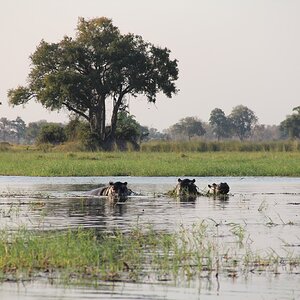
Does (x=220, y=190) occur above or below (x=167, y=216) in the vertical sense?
above

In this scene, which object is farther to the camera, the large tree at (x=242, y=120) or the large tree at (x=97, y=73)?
the large tree at (x=242, y=120)

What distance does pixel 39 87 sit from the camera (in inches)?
2357

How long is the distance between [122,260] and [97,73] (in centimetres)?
4744

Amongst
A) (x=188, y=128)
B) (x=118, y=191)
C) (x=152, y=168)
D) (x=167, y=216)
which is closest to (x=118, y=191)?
(x=118, y=191)

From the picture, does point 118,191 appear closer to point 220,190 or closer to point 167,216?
point 220,190

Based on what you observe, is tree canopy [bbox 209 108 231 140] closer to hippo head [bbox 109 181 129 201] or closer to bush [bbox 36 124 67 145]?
bush [bbox 36 124 67 145]

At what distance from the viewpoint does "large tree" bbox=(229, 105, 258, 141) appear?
450ft

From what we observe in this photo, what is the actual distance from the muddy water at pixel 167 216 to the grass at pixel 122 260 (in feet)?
1.13

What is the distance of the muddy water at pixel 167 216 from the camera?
33.3 feet

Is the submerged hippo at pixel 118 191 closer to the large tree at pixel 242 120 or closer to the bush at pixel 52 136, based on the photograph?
the bush at pixel 52 136

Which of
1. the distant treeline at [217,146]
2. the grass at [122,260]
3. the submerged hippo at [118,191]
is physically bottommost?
the grass at [122,260]

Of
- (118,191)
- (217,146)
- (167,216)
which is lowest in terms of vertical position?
(167,216)

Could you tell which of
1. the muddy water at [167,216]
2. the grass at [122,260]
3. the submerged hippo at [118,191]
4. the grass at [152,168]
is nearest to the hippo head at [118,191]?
the submerged hippo at [118,191]

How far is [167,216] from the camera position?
59.0 ft
